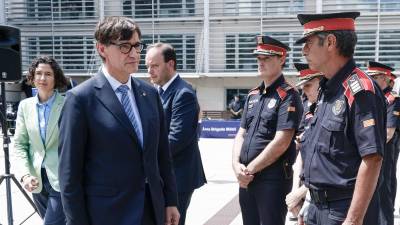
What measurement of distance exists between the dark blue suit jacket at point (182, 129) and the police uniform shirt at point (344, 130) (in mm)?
1153

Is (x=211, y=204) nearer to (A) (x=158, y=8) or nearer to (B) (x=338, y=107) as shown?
(B) (x=338, y=107)

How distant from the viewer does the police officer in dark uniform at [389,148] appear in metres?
4.40

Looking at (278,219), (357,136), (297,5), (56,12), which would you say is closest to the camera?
(357,136)

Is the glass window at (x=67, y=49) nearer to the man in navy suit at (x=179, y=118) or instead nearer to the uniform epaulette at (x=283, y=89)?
the man in navy suit at (x=179, y=118)

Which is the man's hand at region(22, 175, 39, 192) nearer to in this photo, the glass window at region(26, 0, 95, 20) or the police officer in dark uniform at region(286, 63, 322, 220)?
the police officer in dark uniform at region(286, 63, 322, 220)

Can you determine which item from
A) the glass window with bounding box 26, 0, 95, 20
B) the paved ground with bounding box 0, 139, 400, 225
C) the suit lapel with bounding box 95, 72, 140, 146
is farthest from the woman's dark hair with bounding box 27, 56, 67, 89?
the glass window with bounding box 26, 0, 95, 20

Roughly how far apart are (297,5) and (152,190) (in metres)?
19.9

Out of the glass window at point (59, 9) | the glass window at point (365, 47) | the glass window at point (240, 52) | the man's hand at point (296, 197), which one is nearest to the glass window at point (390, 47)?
the glass window at point (365, 47)

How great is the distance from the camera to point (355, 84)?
90.0 inches

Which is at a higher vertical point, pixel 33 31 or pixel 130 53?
pixel 33 31

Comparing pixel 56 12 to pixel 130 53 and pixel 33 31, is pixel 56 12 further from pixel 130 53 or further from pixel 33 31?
pixel 130 53

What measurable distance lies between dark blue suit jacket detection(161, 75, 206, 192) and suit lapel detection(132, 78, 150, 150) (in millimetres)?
910

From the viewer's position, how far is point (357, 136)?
7.30 feet

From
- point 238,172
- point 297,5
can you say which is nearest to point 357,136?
point 238,172
